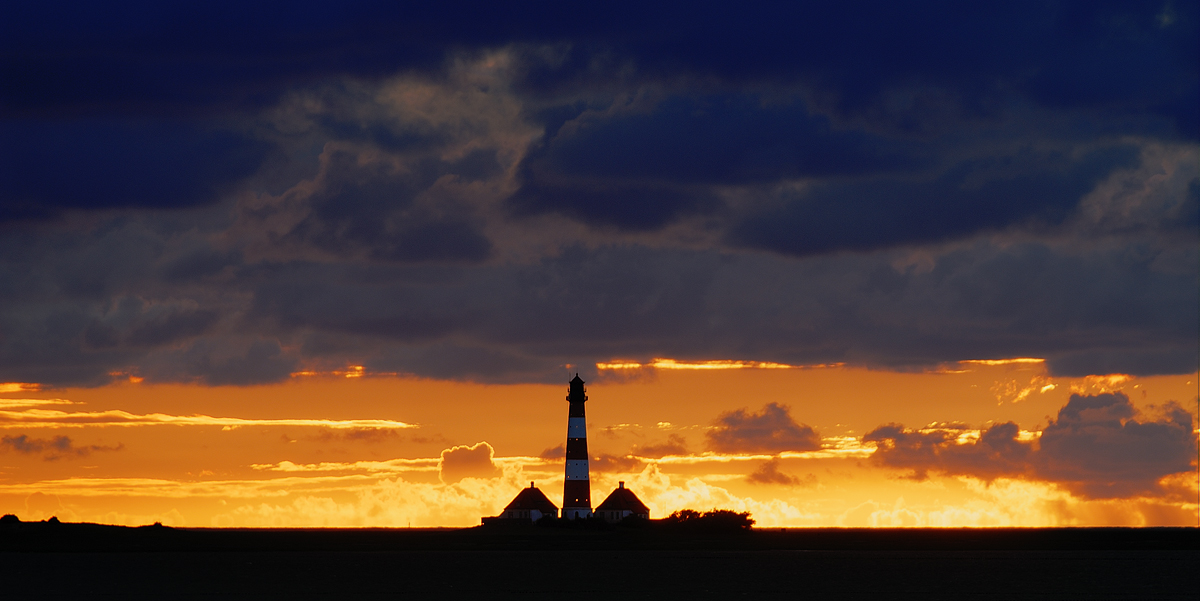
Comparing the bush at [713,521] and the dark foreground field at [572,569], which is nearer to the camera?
the dark foreground field at [572,569]

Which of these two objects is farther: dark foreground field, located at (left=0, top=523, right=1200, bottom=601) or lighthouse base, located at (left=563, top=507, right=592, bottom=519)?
lighthouse base, located at (left=563, top=507, right=592, bottom=519)

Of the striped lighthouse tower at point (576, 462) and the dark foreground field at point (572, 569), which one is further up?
the striped lighthouse tower at point (576, 462)

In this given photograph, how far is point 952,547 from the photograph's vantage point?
131000mm

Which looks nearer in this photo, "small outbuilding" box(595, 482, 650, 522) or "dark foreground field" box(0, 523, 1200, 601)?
→ "dark foreground field" box(0, 523, 1200, 601)

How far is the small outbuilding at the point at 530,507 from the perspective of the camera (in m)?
144

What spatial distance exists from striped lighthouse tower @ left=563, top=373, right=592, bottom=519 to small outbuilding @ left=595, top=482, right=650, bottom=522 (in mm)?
3224

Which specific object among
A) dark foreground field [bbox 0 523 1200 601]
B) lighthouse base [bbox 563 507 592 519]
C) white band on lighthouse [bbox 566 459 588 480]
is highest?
white band on lighthouse [bbox 566 459 588 480]

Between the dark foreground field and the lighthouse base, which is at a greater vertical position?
the lighthouse base

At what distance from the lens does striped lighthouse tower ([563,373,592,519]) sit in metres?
136

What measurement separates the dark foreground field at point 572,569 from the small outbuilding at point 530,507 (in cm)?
948

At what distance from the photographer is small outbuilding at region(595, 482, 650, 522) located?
141 metres

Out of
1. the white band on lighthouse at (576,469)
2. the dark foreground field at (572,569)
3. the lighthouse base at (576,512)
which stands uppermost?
the white band on lighthouse at (576,469)

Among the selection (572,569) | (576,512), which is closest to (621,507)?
(576,512)

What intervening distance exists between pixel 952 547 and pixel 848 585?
62432 millimetres
